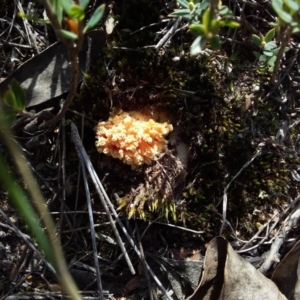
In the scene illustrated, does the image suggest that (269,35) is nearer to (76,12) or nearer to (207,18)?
(207,18)

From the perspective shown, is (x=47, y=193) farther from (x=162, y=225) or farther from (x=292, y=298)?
(x=292, y=298)

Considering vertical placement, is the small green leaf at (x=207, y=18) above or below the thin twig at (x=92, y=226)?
above

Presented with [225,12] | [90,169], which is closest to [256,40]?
[225,12]

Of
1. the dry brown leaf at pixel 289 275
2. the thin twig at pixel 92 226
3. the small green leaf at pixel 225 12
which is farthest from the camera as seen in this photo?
the dry brown leaf at pixel 289 275

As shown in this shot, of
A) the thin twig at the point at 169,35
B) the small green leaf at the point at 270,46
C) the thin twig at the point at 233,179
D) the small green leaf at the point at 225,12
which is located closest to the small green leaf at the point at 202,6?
the small green leaf at the point at 225,12

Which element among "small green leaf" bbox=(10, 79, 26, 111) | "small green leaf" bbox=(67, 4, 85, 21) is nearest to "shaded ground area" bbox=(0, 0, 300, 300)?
"small green leaf" bbox=(10, 79, 26, 111)

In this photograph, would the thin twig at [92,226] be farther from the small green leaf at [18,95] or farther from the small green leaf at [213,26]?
the small green leaf at [213,26]
